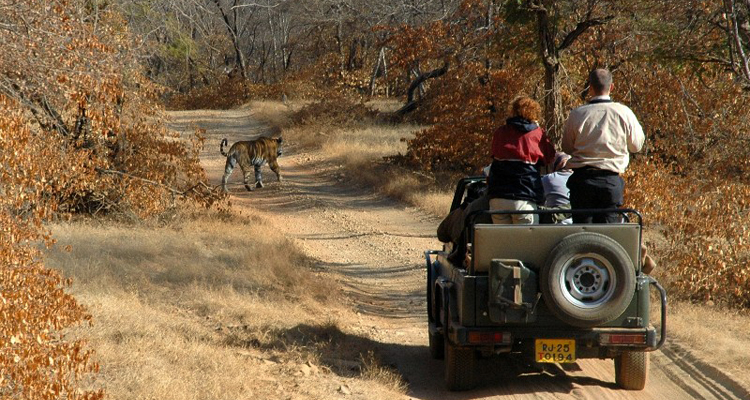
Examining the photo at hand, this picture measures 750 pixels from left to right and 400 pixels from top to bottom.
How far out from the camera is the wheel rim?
598cm

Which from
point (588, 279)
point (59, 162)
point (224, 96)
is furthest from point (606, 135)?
point (224, 96)

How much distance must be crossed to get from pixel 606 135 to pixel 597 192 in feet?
1.45

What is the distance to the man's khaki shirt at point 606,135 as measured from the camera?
6.50 m

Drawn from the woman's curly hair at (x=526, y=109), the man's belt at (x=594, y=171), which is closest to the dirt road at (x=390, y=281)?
the man's belt at (x=594, y=171)

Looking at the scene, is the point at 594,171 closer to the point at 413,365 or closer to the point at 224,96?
the point at 413,365

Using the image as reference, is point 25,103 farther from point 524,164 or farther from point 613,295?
point 613,295

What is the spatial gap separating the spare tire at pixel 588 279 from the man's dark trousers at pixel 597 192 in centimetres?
58

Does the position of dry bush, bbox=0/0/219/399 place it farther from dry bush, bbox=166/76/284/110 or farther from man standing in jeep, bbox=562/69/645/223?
dry bush, bbox=166/76/284/110

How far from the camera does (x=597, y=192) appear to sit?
6.50 m

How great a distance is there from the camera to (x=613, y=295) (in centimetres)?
598

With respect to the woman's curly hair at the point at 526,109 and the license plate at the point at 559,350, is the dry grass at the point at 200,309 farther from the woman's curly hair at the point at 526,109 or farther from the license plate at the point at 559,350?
the woman's curly hair at the point at 526,109

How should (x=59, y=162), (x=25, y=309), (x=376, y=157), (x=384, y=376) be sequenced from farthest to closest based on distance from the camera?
(x=376, y=157) < (x=59, y=162) < (x=384, y=376) < (x=25, y=309)

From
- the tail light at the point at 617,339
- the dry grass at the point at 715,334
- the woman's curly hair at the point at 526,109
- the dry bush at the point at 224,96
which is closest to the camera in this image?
the tail light at the point at 617,339

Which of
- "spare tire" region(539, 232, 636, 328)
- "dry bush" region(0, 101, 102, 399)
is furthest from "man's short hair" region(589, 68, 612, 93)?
"dry bush" region(0, 101, 102, 399)
